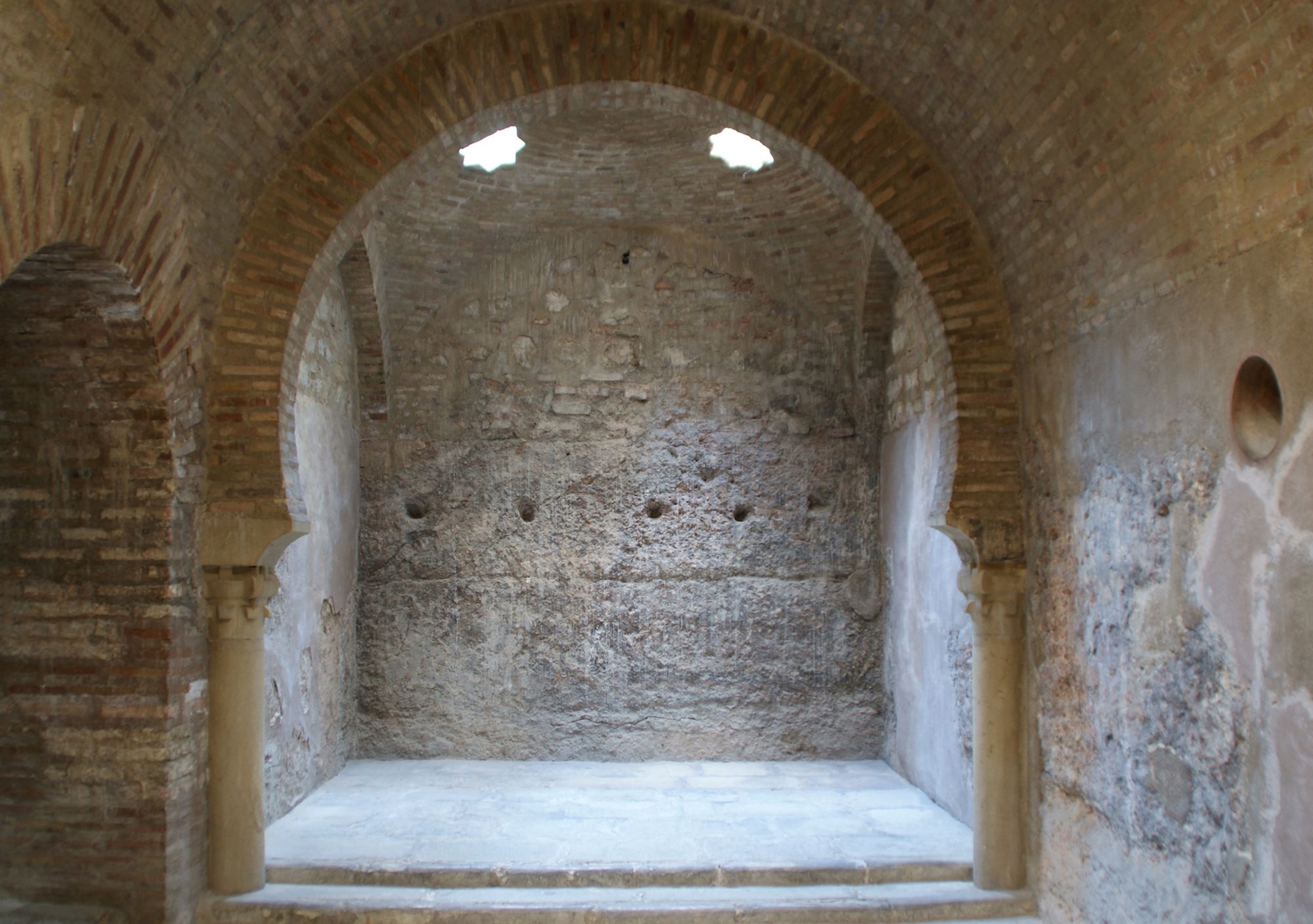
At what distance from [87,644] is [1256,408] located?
490 centimetres

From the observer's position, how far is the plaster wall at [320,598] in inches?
245

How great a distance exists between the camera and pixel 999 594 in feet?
17.1

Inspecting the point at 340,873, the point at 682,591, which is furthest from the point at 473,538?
the point at 340,873

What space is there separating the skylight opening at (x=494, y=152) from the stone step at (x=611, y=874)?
15.3 ft

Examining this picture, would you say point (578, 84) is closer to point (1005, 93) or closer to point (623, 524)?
point (1005, 93)

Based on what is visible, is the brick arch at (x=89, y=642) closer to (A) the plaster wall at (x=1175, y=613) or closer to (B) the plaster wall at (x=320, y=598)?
(B) the plaster wall at (x=320, y=598)

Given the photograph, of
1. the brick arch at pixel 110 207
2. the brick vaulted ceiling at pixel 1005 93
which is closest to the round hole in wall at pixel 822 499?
the brick vaulted ceiling at pixel 1005 93

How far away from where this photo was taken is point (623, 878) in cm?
520

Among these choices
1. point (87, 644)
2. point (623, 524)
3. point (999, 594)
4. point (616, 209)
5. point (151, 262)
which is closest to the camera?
point (151, 262)

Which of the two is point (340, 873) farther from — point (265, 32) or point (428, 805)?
point (265, 32)

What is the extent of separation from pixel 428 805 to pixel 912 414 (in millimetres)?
4194

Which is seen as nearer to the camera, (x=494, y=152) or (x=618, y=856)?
(x=618, y=856)

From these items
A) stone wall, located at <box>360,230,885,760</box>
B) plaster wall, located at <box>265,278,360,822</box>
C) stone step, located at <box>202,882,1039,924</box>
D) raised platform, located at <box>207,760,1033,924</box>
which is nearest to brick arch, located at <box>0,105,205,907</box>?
stone step, located at <box>202,882,1039,924</box>

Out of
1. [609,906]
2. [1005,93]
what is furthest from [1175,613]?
[609,906]
